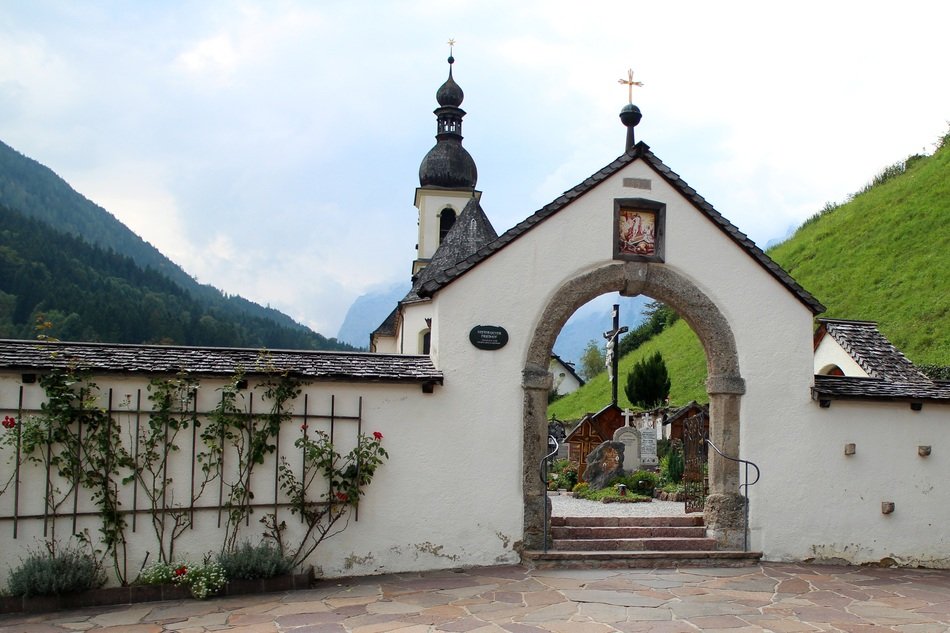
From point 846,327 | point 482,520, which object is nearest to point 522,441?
point 482,520

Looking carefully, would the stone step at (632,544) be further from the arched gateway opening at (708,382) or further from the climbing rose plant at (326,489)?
the climbing rose plant at (326,489)

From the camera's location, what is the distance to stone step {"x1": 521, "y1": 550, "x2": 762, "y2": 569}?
10430 mm

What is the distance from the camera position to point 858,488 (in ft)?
37.7

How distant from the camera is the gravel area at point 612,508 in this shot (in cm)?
1388

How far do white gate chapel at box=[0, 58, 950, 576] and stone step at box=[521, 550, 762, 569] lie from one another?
0.30 meters

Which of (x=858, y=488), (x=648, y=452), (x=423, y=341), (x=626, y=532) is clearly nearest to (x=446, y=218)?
(x=423, y=341)

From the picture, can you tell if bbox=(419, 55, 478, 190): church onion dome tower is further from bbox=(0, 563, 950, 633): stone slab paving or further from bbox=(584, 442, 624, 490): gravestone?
bbox=(0, 563, 950, 633): stone slab paving

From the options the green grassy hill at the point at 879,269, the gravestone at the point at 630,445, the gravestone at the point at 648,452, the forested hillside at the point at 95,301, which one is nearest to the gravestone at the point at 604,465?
the gravestone at the point at 630,445

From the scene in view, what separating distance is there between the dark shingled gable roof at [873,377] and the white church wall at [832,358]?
1.90ft

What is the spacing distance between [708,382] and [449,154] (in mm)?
23378

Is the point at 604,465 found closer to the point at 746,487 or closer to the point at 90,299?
the point at 746,487

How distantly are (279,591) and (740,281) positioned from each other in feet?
23.0

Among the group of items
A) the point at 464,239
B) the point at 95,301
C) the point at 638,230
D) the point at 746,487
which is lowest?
the point at 746,487

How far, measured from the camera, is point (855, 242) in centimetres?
3469
